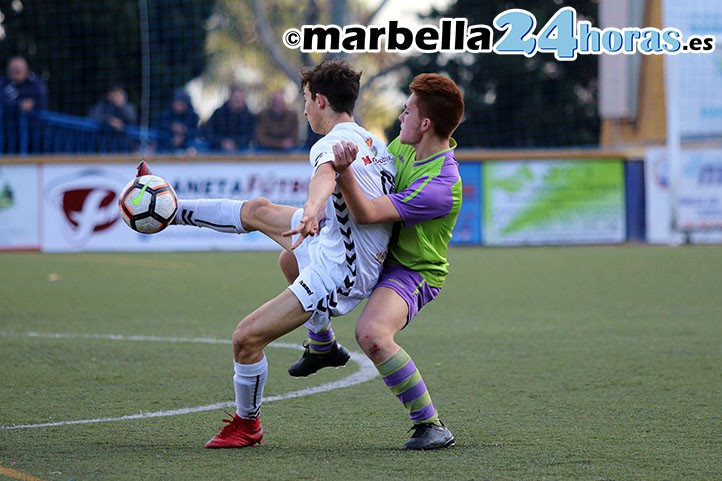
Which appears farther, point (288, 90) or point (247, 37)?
point (247, 37)

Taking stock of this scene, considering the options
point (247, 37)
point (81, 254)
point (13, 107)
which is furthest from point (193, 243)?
point (247, 37)

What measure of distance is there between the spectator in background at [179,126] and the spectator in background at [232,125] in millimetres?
441

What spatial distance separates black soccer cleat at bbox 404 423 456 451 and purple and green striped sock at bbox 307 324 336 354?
1029 millimetres

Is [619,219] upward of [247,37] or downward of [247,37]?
downward

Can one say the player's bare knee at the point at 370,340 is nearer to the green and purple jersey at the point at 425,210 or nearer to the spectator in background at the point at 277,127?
the green and purple jersey at the point at 425,210

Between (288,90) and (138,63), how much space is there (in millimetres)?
13856

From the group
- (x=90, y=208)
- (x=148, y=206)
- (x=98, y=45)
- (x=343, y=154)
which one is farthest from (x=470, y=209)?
(x=343, y=154)

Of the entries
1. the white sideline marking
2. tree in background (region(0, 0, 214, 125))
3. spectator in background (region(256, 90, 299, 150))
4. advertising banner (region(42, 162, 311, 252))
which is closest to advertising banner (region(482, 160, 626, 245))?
advertising banner (region(42, 162, 311, 252))

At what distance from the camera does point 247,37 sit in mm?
43469

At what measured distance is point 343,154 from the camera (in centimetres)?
496

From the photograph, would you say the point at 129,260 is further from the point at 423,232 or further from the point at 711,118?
the point at 423,232

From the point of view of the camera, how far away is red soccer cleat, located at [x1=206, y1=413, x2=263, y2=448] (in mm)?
5176

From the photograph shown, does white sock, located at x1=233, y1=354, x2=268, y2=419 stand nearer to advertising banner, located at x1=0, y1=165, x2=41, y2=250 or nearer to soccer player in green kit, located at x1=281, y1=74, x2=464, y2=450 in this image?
soccer player in green kit, located at x1=281, y1=74, x2=464, y2=450

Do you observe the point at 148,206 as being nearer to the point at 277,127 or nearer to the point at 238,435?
the point at 238,435
